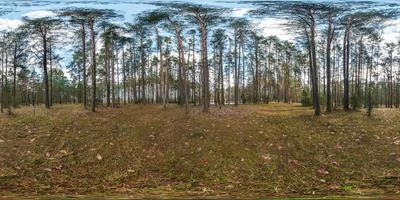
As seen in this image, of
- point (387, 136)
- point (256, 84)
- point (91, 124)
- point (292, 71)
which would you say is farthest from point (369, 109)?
point (91, 124)

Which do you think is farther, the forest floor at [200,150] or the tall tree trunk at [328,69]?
the tall tree trunk at [328,69]

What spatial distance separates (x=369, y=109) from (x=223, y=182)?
496 centimetres

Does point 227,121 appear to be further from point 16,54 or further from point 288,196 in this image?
point 16,54

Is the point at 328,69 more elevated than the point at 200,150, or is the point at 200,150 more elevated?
the point at 328,69

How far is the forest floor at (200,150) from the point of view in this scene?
37.5ft

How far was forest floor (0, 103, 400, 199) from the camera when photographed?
1143 cm

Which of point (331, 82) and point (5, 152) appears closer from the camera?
point (5, 152)

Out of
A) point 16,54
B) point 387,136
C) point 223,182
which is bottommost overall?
point 223,182

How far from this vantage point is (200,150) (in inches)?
523

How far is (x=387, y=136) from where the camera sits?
13047 millimetres

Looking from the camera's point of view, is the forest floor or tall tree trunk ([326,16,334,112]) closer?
the forest floor

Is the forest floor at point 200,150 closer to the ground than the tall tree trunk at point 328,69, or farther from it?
closer to the ground

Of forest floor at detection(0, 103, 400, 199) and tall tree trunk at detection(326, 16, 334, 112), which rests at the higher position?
tall tree trunk at detection(326, 16, 334, 112)

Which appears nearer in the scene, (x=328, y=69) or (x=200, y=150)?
(x=200, y=150)
